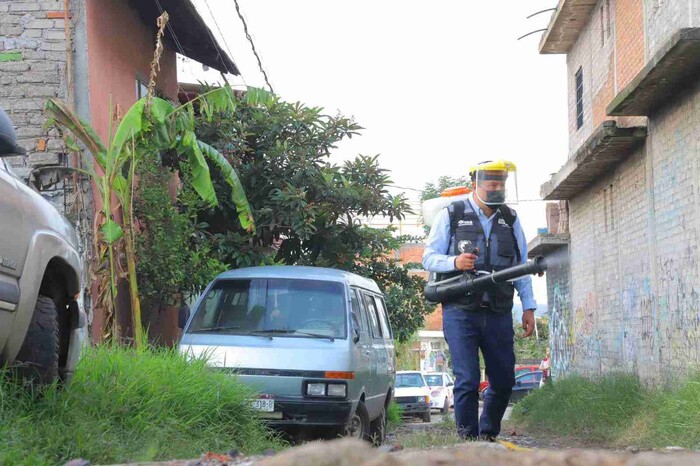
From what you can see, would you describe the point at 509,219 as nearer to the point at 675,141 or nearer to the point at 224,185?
the point at 675,141

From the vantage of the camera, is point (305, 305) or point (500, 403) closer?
point (500, 403)

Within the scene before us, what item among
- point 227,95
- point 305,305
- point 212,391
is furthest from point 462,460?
point 227,95

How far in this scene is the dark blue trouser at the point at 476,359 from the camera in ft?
22.9

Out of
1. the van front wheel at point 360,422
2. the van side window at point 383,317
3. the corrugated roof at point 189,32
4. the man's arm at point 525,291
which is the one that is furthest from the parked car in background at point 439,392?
the man's arm at point 525,291

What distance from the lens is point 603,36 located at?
17188 mm

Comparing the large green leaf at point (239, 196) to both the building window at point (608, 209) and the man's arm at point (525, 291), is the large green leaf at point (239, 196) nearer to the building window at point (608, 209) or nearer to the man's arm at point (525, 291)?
the building window at point (608, 209)

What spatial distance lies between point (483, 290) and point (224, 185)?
10492mm

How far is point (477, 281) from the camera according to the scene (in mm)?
6867

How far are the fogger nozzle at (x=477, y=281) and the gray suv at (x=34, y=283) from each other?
2.43 meters

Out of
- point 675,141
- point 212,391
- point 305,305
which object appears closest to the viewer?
point 212,391

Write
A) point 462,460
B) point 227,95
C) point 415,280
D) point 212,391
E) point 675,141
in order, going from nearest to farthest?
point 462,460
point 212,391
point 675,141
point 227,95
point 415,280

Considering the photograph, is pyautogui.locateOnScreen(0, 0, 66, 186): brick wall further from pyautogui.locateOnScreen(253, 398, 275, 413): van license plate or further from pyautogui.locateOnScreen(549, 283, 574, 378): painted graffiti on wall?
pyautogui.locateOnScreen(549, 283, 574, 378): painted graffiti on wall

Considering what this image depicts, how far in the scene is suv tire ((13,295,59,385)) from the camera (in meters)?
5.59

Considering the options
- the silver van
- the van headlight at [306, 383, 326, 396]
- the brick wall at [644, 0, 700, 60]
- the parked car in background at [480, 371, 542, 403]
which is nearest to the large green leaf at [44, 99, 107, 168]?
the silver van
